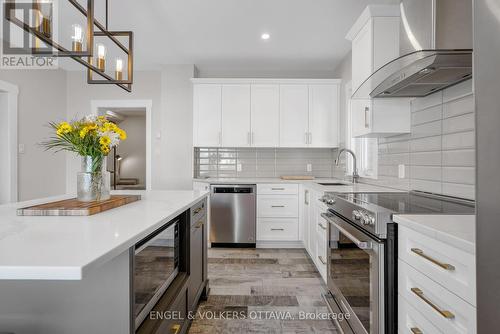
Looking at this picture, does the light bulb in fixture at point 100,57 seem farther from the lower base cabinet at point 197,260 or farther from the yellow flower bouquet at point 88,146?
the lower base cabinet at point 197,260

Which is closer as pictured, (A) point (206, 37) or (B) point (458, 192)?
(B) point (458, 192)

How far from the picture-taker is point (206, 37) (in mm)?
3492

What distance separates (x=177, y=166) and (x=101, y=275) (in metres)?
3.43

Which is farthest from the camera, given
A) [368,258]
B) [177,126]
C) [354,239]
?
[177,126]

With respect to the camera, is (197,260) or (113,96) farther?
(113,96)

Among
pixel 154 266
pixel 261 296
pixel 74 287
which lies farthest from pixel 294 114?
pixel 74 287

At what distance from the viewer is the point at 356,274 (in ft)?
5.35

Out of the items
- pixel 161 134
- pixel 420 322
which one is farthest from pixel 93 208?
pixel 161 134

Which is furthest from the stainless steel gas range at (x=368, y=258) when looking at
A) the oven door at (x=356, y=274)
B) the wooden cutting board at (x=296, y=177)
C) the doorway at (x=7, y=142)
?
the doorway at (x=7, y=142)

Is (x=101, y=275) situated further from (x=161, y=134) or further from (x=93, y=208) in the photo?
(x=161, y=134)

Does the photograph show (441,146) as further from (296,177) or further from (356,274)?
(296,177)

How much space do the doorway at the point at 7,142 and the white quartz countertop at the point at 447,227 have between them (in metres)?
4.52

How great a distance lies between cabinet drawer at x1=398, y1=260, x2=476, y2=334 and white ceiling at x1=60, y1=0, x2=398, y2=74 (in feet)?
8.16

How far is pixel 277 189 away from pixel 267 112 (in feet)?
3.72
